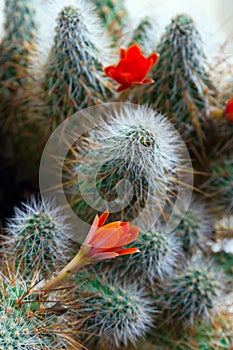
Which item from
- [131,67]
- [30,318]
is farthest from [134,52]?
[30,318]

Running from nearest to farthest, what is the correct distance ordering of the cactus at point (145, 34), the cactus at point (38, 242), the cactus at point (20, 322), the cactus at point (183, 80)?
the cactus at point (20, 322)
the cactus at point (38, 242)
the cactus at point (183, 80)
the cactus at point (145, 34)

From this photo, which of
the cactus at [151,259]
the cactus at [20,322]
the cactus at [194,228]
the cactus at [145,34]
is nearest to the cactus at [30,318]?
the cactus at [20,322]

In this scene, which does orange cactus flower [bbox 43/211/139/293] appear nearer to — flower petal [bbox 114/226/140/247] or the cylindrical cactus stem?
flower petal [bbox 114/226/140/247]

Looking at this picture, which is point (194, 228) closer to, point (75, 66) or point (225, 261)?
point (225, 261)

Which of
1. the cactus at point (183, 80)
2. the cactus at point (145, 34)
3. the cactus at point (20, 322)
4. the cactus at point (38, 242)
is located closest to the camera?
the cactus at point (20, 322)

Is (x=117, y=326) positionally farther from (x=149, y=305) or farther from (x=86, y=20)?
(x=86, y=20)

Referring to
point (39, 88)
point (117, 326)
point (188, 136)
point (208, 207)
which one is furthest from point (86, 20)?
point (117, 326)

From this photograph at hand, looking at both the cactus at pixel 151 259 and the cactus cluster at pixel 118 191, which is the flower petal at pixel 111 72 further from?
the cactus at pixel 151 259
